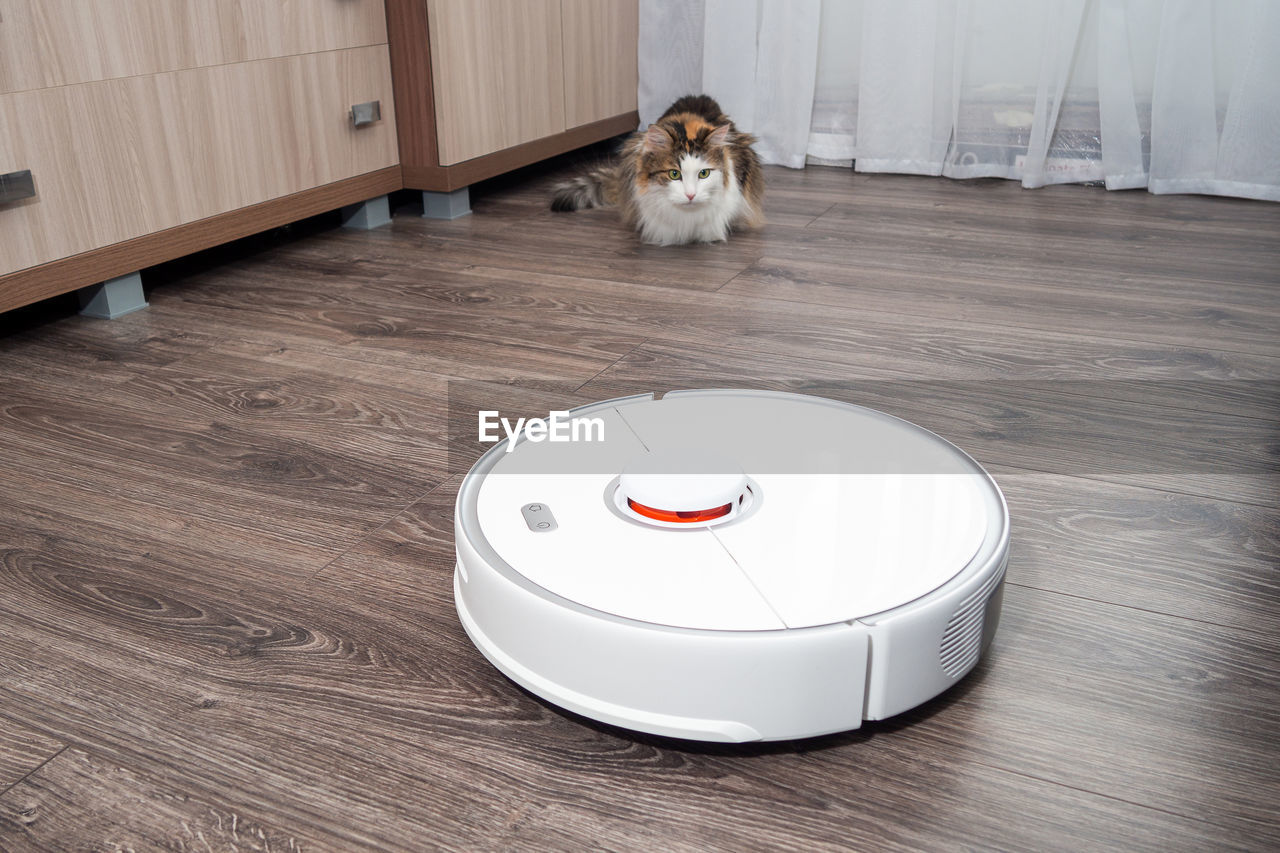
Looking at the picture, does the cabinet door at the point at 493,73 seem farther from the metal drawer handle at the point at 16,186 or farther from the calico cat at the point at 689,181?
the metal drawer handle at the point at 16,186

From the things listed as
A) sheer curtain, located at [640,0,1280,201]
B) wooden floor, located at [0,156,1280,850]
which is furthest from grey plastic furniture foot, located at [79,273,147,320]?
sheer curtain, located at [640,0,1280,201]

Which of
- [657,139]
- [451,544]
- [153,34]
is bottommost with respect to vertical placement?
[451,544]

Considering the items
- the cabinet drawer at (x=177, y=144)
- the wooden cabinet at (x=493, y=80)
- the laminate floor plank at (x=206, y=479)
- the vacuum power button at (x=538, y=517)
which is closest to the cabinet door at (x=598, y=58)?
the wooden cabinet at (x=493, y=80)

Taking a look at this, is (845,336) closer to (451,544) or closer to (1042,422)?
(1042,422)

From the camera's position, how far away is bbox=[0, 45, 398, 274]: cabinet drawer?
1.56m

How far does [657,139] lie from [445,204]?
1.87ft

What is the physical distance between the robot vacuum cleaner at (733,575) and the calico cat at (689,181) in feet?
4.10

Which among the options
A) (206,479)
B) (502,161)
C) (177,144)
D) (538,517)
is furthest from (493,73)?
(538,517)

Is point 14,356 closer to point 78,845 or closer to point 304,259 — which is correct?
point 304,259

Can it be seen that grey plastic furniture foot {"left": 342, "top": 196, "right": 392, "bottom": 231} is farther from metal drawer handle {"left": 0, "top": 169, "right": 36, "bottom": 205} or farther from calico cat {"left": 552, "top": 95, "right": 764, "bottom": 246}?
metal drawer handle {"left": 0, "top": 169, "right": 36, "bottom": 205}

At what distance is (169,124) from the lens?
5.78 ft

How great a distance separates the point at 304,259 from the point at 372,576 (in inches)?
49.9

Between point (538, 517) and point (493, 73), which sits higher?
point (493, 73)

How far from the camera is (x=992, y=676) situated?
2.76 feet
